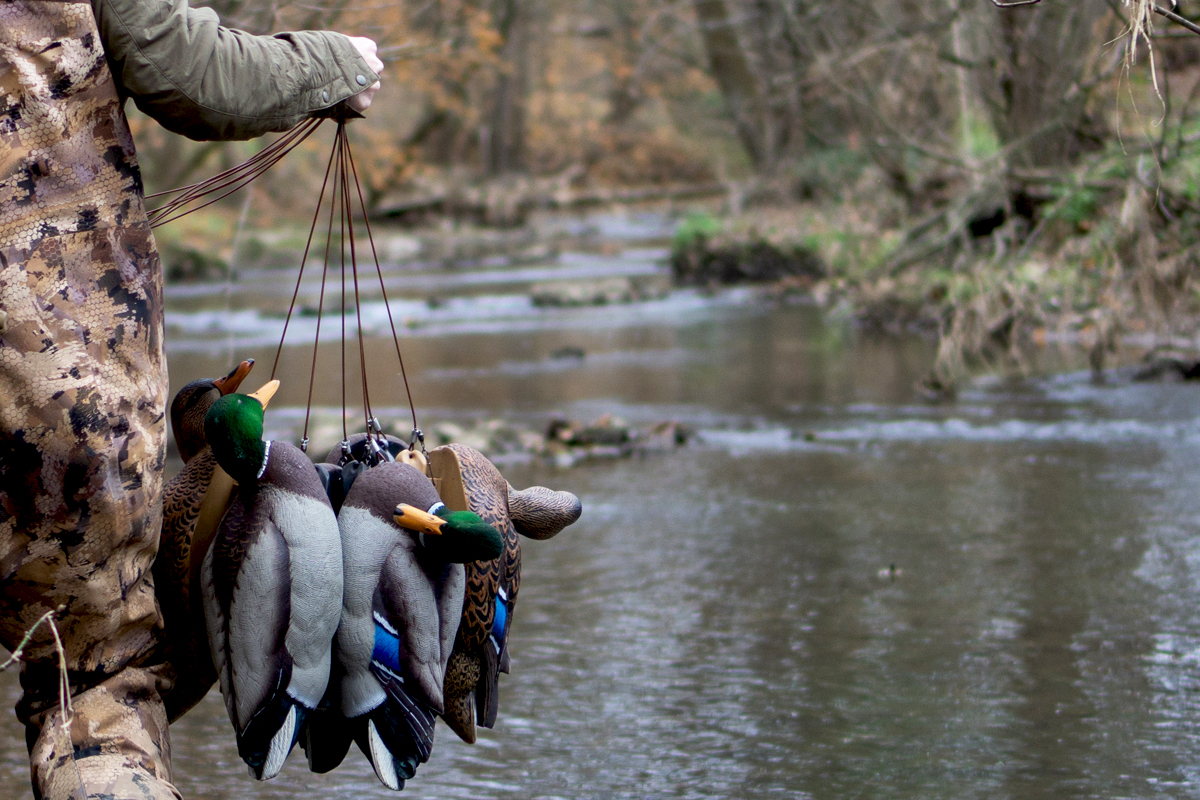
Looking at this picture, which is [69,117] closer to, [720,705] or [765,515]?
[720,705]

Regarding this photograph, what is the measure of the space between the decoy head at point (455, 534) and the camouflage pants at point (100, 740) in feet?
1.79

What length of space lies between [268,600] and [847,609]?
2682mm

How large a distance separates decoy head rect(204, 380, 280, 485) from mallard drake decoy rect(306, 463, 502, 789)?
0.20m

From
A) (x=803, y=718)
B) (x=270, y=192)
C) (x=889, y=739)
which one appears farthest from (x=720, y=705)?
(x=270, y=192)

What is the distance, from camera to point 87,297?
242 cm

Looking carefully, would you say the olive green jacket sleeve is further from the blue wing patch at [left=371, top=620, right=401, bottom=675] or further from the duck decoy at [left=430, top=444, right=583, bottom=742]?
the blue wing patch at [left=371, top=620, right=401, bottom=675]

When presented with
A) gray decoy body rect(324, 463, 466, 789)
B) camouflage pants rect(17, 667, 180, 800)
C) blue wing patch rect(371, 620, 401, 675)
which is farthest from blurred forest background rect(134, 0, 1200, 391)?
camouflage pants rect(17, 667, 180, 800)

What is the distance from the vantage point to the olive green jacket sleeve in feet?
8.09

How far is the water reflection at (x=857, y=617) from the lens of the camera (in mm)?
3492

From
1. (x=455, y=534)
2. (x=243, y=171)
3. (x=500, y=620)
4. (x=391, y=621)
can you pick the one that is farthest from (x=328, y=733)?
(x=243, y=171)

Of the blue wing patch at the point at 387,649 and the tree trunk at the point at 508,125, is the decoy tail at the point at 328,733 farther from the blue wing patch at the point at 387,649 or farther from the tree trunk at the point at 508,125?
the tree trunk at the point at 508,125

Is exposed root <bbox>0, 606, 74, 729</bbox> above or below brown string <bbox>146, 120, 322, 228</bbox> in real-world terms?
below

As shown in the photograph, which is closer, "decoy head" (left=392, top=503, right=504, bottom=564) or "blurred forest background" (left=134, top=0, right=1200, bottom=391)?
"decoy head" (left=392, top=503, right=504, bottom=564)

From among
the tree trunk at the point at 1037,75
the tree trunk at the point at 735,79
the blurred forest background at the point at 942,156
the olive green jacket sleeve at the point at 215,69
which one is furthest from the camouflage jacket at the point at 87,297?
the tree trunk at the point at 735,79
